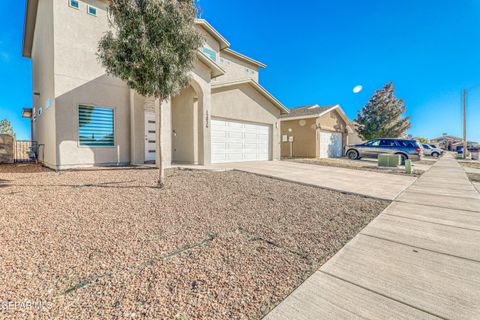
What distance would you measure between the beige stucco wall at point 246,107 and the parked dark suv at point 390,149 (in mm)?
7185

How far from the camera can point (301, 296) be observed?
204 centimetres

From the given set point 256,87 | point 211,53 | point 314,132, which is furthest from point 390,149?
point 211,53

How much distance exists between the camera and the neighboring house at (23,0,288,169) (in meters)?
7.97

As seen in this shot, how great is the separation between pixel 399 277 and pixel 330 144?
736 inches

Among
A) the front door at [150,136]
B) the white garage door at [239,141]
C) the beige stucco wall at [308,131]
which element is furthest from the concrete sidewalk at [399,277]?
the beige stucco wall at [308,131]

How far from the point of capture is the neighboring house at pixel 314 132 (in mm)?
17750

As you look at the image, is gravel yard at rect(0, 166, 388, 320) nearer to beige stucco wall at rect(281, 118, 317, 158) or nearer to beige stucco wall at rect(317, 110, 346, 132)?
beige stucco wall at rect(281, 118, 317, 158)

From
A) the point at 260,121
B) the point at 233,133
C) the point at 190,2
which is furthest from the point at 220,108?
the point at 190,2

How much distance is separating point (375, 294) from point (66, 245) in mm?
3645

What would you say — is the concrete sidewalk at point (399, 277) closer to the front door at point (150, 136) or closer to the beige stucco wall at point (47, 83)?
the front door at point (150, 136)

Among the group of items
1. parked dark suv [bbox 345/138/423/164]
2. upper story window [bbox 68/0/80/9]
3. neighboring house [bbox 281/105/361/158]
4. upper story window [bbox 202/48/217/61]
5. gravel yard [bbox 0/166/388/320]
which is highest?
upper story window [bbox 202/48/217/61]

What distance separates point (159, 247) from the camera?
2846 millimetres

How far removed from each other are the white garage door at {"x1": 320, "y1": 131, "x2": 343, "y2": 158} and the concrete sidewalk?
49.3ft

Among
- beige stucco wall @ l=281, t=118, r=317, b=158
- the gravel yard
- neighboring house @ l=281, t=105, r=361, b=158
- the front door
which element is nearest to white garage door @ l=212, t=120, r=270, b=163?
the front door
